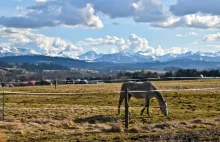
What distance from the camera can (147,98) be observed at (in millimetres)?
23062

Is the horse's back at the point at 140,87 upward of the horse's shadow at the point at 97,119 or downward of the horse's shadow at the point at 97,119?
upward

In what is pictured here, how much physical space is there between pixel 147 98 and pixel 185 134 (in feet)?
30.6

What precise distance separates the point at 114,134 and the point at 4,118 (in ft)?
24.5

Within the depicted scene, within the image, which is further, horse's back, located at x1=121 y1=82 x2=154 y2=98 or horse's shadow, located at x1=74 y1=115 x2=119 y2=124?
horse's back, located at x1=121 y1=82 x2=154 y2=98

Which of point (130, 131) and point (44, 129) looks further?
point (44, 129)

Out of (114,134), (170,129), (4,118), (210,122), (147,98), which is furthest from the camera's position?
(147,98)

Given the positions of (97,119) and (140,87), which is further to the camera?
(140,87)

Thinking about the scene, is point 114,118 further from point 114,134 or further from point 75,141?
point 75,141

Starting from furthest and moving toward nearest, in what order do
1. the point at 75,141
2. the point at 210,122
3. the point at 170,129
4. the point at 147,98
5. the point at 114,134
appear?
1. the point at 147,98
2. the point at 210,122
3. the point at 170,129
4. the point at 114,134
5. the point at 75,141

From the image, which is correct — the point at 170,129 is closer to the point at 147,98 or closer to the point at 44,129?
the point at 44,129

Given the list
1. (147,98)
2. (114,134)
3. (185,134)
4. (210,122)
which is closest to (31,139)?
(114,134)

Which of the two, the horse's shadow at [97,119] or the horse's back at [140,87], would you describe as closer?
the horse's shadow at [97,119]

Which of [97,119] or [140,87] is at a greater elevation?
[140,87]

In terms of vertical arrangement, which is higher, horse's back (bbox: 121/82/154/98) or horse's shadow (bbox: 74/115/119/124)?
horse's back (bbox: 121/82/154/98)
